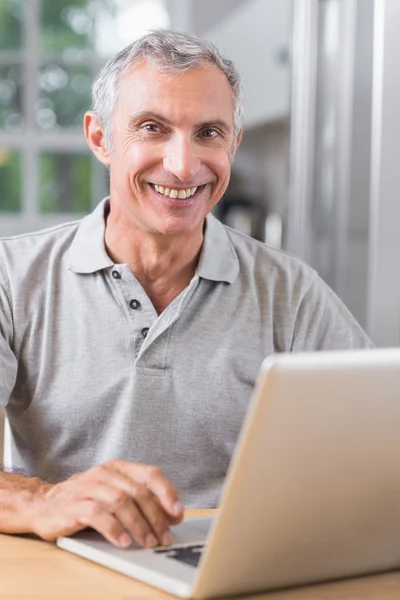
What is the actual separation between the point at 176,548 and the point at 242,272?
848mm

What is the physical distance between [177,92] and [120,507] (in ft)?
2.71

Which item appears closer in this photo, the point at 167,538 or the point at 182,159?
the point at 167,538

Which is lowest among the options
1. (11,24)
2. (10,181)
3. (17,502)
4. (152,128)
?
(10,181)

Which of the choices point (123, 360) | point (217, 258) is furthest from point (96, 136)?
point (123, 360)

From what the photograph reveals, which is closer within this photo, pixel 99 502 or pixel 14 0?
pixel 99 502

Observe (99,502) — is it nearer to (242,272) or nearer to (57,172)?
(242,272)

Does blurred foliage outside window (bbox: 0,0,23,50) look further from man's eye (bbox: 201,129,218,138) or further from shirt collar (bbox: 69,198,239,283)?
man's eye (bbox: 201,129,218,138)

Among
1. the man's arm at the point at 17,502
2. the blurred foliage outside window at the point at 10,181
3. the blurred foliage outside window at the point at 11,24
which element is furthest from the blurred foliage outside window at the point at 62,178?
the man's arm at the point at 17,502

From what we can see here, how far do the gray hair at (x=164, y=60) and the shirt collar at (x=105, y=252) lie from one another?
0.15 meters

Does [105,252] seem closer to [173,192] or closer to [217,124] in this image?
[173,192]

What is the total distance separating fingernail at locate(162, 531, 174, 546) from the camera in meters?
1.12

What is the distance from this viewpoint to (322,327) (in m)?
1.88

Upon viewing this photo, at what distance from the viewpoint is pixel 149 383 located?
68.5 inches

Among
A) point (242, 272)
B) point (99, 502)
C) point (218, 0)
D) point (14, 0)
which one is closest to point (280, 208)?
point (218, 0)
